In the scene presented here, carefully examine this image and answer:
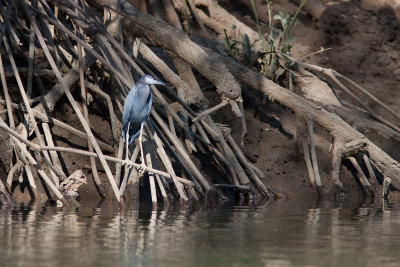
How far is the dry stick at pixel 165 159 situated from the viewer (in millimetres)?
6362

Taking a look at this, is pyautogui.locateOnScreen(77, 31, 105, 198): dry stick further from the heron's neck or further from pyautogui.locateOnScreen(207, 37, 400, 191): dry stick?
pyautogui.locateOnScreen(207, 37, 400, 191): dry stick

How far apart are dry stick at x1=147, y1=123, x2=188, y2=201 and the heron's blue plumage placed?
148 mm

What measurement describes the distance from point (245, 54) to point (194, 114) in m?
Answer: 1.84

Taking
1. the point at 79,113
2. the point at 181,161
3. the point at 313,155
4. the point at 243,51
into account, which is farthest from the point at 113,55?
the point at 313,155

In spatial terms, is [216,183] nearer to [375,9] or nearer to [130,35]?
[130,35]

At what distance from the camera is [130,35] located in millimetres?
7691

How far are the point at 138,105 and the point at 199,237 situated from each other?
7.76ft

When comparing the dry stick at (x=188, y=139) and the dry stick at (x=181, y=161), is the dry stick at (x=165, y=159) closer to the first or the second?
the dry stick at (x=181, y=161)

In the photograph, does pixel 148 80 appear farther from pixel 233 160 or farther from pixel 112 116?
pixel 233 160

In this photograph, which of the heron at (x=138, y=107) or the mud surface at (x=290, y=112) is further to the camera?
the mud surface at (x=290, y=112)

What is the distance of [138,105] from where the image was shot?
647cm

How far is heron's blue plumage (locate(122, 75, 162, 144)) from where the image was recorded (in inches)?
254

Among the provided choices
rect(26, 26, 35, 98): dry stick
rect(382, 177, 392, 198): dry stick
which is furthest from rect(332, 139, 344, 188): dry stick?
rect(26, 26, 35, 98): dry stick

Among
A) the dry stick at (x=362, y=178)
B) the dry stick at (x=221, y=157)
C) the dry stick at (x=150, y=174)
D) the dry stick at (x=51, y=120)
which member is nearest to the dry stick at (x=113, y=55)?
the dry stick at (x=150, y=174)
